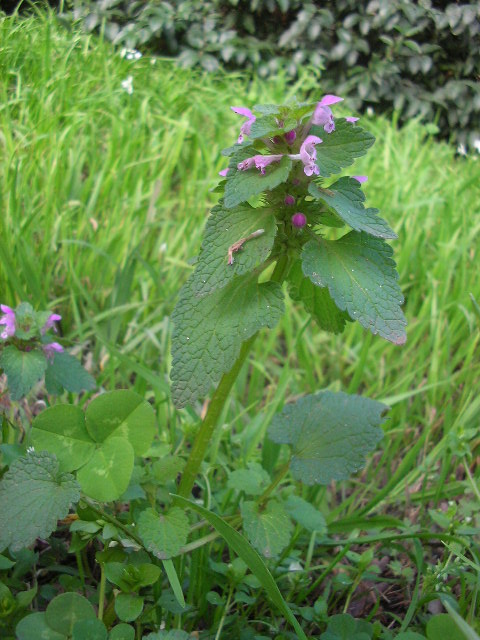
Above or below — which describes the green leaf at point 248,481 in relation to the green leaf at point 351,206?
below

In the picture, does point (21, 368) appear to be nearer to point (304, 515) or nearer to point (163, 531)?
point (163, 531)

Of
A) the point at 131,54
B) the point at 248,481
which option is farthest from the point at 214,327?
the point at 131,54

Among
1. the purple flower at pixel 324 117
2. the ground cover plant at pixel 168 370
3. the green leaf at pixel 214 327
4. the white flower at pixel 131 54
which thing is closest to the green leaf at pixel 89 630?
the ground cover plant at pixel 168 370

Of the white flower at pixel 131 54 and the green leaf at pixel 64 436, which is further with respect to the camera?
the white flower at pixel 131 54

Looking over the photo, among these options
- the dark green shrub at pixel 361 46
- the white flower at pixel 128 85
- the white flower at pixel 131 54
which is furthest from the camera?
the dark green shrub at pixel 361 46

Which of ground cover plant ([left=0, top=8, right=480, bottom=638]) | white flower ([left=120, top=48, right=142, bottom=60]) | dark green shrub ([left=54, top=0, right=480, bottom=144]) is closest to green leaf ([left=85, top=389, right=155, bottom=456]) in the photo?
ground cover plant ([left=0, top=8, right=480, bottom=638])

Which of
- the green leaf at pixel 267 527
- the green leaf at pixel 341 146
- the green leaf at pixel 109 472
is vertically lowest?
the green leaf at pixel 267 527

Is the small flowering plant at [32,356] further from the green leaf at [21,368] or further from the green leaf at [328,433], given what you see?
the green leaf at [328,433]
